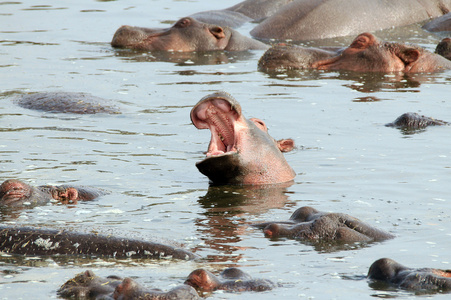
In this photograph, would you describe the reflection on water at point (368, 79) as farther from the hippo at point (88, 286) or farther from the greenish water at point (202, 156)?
the hippo at point (88, 286)

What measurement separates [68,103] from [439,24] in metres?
10.0

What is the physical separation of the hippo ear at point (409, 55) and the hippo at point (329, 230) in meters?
8.53

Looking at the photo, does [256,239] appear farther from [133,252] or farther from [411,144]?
[411,144]

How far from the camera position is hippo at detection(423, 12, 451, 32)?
18.5 m

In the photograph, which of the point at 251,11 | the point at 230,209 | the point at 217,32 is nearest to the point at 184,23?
the point at 217,32

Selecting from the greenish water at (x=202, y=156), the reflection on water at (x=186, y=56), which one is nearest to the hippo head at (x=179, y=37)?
the reflection on water at (x=186, y=56)

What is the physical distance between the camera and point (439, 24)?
18625 mm

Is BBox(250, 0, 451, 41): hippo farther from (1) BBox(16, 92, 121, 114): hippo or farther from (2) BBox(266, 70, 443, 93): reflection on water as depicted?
(1) BBox(16, 92, 121, 114): hippo

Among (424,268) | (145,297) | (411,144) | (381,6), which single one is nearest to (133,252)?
(145,297)

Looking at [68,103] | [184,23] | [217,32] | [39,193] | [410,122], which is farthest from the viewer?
[217,32]

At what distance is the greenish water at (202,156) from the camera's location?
5.76 meters

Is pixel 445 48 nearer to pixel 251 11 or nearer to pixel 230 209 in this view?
pixel 251 11

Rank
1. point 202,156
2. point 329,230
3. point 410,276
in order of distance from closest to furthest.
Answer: point 410,276 < point 329,230 < point 202,156

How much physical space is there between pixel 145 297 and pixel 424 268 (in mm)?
1911
